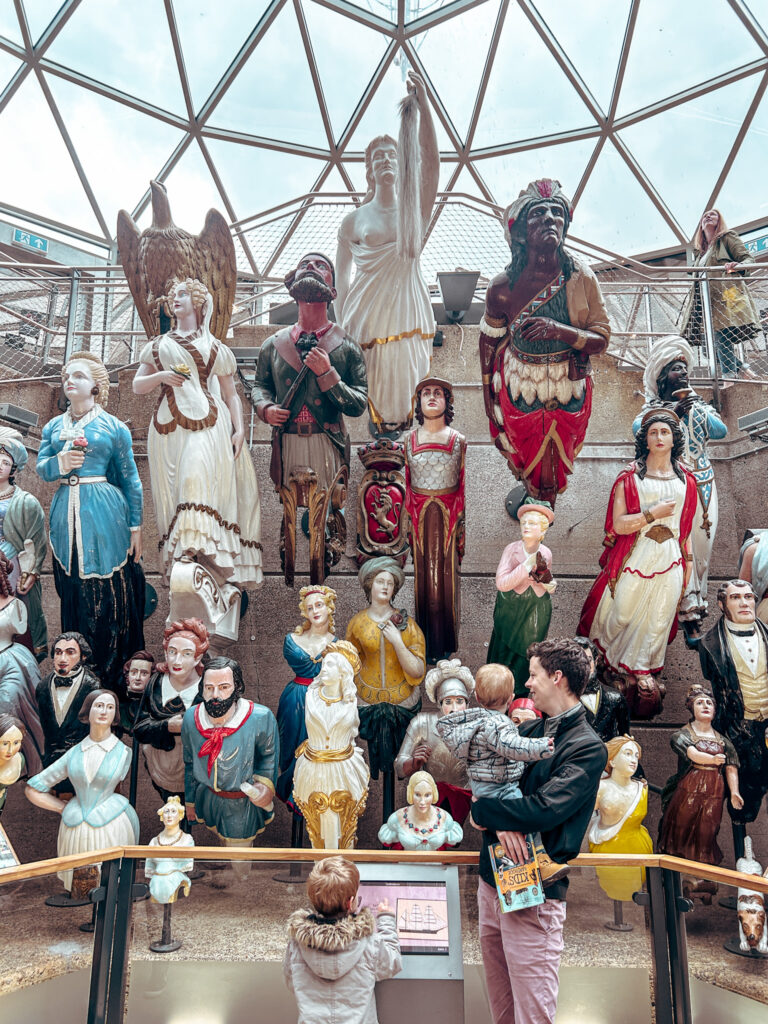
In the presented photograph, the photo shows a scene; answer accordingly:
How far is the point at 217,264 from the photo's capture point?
647cm

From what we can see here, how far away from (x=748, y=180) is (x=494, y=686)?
487 inches

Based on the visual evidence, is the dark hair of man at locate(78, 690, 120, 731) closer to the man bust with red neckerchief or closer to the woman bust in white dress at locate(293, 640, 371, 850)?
the man bust with red neckerchief

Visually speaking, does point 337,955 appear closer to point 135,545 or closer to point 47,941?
point 47,941

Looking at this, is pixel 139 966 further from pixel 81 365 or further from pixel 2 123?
pixel 2 123

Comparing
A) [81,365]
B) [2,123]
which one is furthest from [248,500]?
[2,123]

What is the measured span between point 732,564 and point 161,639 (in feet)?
14.2

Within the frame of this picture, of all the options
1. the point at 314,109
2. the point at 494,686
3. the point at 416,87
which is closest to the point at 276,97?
the point at 314,109

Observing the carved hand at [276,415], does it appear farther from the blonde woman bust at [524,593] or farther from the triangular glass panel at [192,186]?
the triangular glass panel at [192,186]

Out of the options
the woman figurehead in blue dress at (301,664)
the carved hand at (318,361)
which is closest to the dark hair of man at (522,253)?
the carved hand at (318,361)

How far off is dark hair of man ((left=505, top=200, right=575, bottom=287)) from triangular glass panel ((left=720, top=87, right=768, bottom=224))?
27.9 ft

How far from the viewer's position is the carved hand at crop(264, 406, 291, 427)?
597cm

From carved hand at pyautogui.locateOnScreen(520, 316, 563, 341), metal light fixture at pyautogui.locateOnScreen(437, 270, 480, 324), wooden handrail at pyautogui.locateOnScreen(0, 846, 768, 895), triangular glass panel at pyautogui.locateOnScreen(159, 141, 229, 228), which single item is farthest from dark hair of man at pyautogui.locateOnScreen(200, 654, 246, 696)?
triangular glass panel at pyautogui.locateOnScreen(159, 141, 229, 228)

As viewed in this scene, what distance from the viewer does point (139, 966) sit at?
327 cm

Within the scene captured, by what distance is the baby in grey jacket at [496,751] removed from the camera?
115 inches
